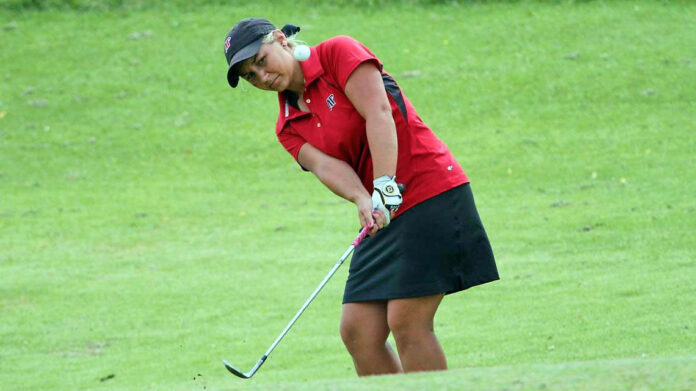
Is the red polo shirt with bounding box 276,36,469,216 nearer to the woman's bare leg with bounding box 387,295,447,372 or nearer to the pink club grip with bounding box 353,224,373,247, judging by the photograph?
the pink club grip with bounding box 353,224,373,247

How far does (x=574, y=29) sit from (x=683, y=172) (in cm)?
540

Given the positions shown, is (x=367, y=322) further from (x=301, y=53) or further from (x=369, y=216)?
(x=301, y=53)

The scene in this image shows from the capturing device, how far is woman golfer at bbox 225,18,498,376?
460 cm

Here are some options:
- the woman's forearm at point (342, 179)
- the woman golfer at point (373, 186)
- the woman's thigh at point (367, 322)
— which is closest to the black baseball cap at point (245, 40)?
the woman golfer at point (373, 186)

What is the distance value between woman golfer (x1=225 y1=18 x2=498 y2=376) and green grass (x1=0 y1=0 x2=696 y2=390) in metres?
0.45

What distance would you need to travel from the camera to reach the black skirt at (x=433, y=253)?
461cm

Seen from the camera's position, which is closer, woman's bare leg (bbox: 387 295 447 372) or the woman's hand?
the woman's hand

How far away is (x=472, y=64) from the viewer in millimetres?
16797

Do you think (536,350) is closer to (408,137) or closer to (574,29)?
(408,137)

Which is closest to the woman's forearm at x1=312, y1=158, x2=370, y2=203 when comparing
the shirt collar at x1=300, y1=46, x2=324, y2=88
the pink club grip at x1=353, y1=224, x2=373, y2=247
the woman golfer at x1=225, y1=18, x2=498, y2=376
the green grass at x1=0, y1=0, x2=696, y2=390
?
the woman golfer at x1=225, y1=18, x2=498, y2=376

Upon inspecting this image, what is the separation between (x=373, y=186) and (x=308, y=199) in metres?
8.45

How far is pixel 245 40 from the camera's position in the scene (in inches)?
183

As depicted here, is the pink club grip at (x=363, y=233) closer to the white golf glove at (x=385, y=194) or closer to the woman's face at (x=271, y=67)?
the white golf glove at (x=385, y=194)

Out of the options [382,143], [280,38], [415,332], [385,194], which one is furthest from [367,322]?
[280,38]
